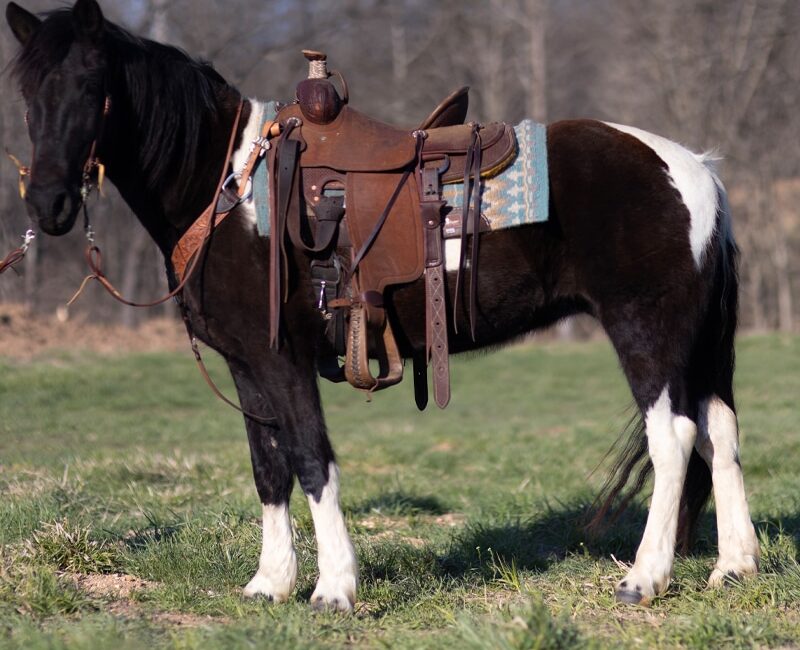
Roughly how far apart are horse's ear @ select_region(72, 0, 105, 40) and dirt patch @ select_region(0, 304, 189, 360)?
10542mm

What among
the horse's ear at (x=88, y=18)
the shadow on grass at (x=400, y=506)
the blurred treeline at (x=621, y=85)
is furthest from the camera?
the blurred treeline at (x=621, y=85)

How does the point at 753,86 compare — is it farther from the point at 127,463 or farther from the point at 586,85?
the point at 127,463

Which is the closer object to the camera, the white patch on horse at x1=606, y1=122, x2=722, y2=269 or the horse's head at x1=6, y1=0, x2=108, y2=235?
the horse's head at x1=6, y1=0, x2=108, y2=235

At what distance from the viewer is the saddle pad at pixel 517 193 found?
13.0ft

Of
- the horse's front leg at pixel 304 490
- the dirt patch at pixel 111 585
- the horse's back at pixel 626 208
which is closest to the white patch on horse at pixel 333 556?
the horse's front leg at pixel 304 490

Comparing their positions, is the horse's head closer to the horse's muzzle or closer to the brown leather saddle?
the horse's muzzle

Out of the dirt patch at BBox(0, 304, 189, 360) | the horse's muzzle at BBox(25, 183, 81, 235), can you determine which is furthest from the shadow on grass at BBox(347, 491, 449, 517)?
the dirt patch at BBox(0, 304, 189, 360)

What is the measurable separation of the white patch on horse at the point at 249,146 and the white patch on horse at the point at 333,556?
3.45 ft

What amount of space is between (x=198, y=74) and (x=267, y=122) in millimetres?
333

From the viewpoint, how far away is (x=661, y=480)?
397 centimetres

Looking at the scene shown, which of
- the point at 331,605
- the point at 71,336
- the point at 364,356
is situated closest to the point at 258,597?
the point at 331,605

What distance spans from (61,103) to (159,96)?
397 mm

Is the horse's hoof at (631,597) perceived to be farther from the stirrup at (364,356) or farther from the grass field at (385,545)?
the stirrup at (364,356)

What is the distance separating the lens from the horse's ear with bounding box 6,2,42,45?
3.79 metres
